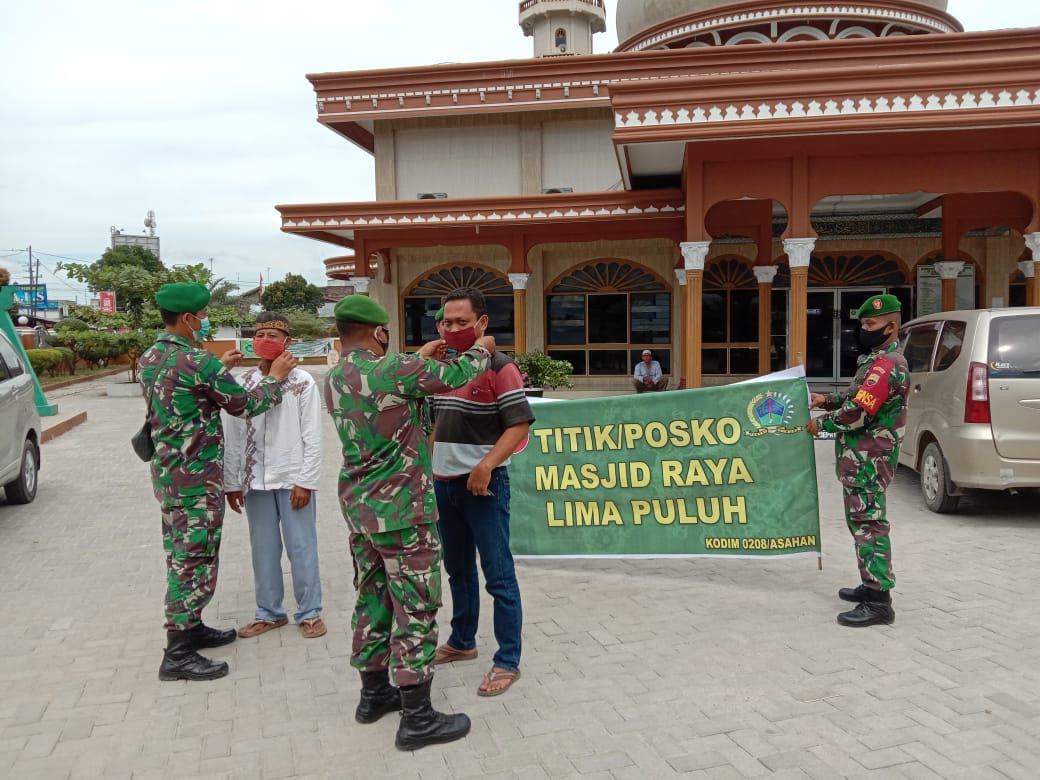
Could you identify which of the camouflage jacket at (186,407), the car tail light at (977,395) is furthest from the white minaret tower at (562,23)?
the camouflage jacket at (186,407)

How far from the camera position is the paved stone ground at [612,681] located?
2.73 meters

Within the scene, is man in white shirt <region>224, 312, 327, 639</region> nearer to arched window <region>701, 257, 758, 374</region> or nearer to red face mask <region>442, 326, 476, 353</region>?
red face mask <region>442, 326, 476, 353</region>

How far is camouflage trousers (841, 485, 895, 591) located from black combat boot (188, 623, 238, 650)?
325cm

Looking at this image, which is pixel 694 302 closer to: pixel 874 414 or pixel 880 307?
pixel 880 307

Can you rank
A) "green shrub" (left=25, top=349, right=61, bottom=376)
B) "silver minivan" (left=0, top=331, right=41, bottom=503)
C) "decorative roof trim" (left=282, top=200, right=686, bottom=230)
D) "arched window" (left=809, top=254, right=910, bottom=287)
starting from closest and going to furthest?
"silver minivan" (left=0, top=331, right=41, bottom=503)
"decorative roof trim" (left=282, top=200, right=686, bottom=230)
"arched window" (left=809, top=254, right=910, bottom=287)
"green shrub" (left=25, top=349, right=61, bottom=376)

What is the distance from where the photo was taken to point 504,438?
121 inches

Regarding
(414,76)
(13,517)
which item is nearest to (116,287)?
(414,76)

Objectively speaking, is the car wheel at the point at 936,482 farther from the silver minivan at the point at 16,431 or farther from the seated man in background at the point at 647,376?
the silver minivan at the point at 16,431

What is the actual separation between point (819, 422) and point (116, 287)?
22.6m

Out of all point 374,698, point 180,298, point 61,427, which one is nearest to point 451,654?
point 374,698

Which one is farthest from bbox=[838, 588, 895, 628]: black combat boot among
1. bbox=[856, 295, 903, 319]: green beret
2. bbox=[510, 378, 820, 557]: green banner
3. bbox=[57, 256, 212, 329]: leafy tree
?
bbox=[57, 256, 212, 329]: leafy tree

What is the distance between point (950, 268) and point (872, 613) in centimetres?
1153

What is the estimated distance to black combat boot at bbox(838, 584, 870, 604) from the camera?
398cm

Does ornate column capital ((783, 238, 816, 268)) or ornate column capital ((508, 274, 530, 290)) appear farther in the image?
ornate column capital ((508, 274, 530, 290))
